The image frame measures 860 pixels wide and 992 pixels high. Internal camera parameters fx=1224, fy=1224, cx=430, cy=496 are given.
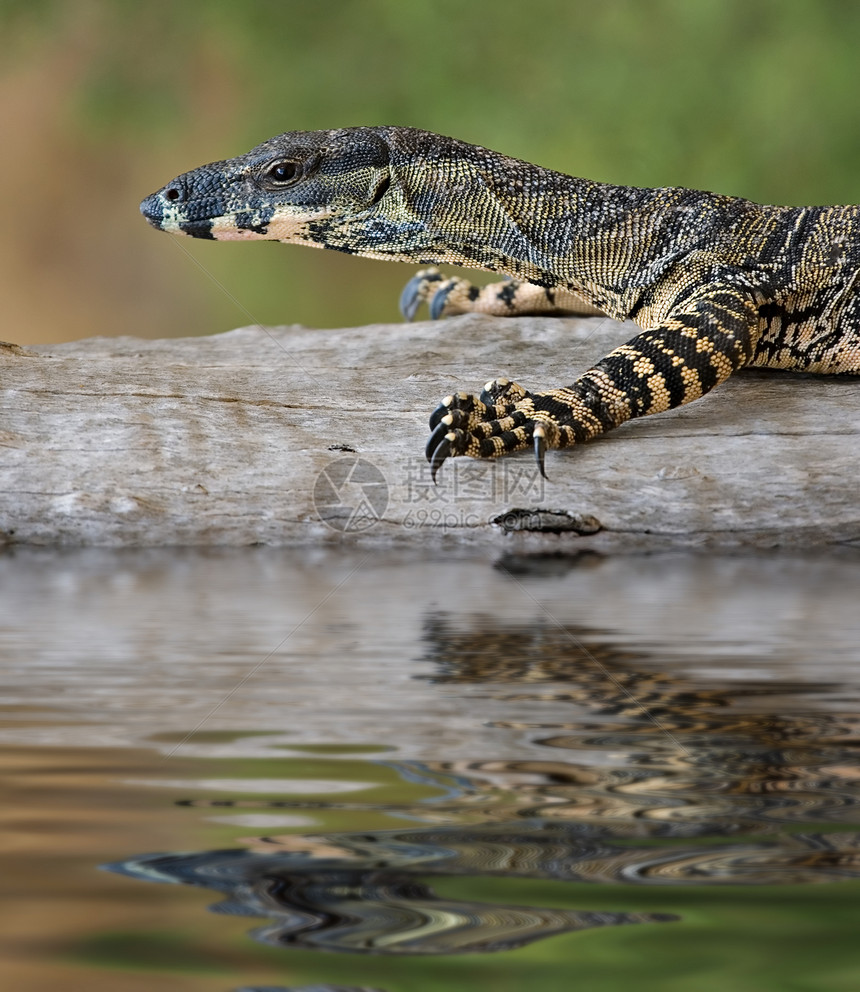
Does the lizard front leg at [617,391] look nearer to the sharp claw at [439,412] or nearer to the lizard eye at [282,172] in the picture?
the sharp claw at [439,412]

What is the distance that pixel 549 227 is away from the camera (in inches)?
179

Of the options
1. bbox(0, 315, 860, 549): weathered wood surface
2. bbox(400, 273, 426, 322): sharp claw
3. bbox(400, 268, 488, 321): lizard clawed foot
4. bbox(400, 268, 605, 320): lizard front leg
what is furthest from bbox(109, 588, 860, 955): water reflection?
bbox(400, 273, 426, 322): sharp claw

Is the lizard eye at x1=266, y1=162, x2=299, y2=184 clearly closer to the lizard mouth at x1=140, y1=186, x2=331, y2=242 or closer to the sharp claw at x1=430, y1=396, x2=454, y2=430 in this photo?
the lizard mouth at x1=140, y1=186, x2=331, y2=242

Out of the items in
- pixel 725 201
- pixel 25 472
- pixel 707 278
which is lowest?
pixel 25 472

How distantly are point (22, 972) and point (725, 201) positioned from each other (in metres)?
4.25

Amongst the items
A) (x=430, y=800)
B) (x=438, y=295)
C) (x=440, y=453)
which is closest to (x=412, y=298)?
(x=438, y=295)

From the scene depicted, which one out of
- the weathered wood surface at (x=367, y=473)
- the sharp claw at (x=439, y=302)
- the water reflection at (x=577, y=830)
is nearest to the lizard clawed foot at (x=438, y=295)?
the sharp claw at (x=439, y=302)

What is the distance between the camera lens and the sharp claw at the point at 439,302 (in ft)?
19.1

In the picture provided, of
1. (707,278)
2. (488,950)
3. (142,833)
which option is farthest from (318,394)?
(488,950)

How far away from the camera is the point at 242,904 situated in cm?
95

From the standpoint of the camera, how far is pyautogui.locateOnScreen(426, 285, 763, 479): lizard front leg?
142 inches

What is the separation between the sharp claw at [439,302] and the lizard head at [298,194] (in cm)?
125

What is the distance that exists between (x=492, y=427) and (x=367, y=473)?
0.40 meters

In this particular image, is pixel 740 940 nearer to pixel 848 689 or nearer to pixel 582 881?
pixel 582 881
